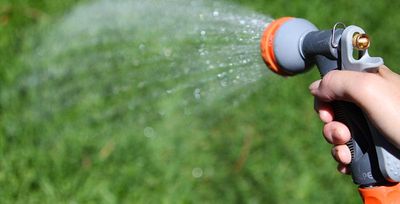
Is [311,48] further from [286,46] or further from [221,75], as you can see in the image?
[221,75]

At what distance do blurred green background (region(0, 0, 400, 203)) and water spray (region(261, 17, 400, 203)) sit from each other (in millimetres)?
813

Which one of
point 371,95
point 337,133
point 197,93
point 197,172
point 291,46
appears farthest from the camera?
point 197,93

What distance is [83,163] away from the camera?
2246mm

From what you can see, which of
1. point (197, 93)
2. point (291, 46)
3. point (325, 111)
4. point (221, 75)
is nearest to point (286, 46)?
point (291, 46)

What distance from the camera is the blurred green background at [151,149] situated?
2.19 m

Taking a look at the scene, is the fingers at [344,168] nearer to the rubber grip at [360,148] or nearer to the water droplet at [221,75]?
the rubber grip at [360,148]

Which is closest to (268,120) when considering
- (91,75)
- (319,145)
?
(319,145)

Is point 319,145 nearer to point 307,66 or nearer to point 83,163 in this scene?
point 83,163

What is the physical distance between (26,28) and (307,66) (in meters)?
1.24

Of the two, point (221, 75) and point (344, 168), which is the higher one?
point (344, 168)

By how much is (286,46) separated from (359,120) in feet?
0.78

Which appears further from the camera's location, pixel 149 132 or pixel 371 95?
pixel 149 132

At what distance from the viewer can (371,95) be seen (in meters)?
1.36

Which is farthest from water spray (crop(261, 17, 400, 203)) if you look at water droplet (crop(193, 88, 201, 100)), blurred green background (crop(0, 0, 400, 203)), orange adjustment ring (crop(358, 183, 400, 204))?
water droplet (crop(193, 88, 201, 100))
